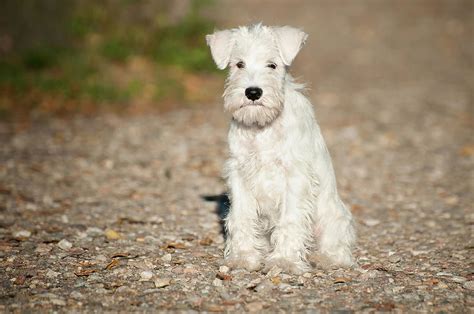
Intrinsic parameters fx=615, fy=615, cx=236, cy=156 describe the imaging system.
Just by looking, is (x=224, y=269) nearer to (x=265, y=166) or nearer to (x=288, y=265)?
(x=288, y=265)

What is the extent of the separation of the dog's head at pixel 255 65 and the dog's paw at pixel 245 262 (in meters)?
1.37

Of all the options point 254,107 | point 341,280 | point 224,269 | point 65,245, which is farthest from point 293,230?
point 65,245

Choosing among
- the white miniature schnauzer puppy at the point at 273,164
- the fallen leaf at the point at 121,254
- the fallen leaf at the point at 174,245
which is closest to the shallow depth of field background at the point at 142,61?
the fallen leaf at the point at 174,245

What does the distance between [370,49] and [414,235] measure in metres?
15.7

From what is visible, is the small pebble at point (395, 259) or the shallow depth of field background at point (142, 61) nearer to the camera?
the small pebble at point (395, 259)

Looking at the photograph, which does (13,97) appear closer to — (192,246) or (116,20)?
(116,20)

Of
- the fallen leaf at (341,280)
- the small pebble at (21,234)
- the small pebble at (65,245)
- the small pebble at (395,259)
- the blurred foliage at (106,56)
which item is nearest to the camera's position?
the fallen leaf at (341,280)

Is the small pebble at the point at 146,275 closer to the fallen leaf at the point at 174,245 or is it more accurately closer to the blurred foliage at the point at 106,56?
the fallen leaf at the point at 174,245

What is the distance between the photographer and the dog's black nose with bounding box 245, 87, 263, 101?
5.90 m

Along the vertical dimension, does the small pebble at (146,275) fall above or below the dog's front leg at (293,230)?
below

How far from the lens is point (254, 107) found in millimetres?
5969

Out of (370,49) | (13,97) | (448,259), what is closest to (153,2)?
(13,97)

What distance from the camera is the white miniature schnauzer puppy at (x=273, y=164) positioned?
6098mm

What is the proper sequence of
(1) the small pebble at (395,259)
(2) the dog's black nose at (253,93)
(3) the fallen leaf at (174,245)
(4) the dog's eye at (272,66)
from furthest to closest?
(3) the fallen leaf at (174,245)
(1) the small pebble at (395,259)
(4) the dog's eye at (272,66)
(2) the dog's black nose at (253,93)
